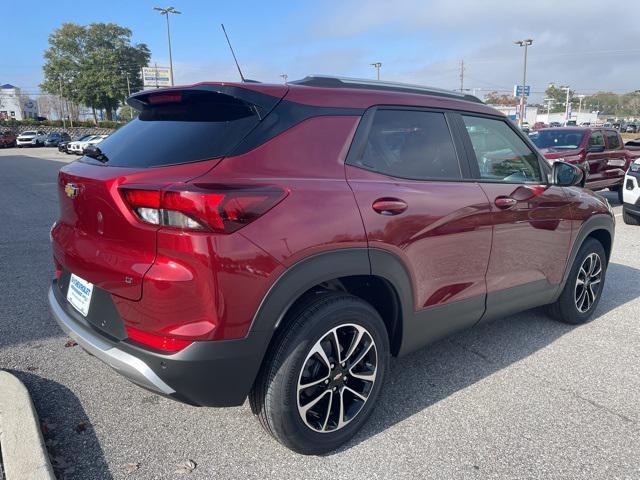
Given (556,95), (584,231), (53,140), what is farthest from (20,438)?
(556,95)

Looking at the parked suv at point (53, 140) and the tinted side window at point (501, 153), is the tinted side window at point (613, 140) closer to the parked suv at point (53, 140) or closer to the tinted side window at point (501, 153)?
the tinted side window at point (501, 153)

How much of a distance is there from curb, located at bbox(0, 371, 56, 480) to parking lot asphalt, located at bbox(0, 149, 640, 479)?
0.34ft

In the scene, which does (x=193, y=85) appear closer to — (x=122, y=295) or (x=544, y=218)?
(x=122, y=295)

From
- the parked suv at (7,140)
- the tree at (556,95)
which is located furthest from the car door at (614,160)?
the tree at (556,95)

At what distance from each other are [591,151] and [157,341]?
1021cm

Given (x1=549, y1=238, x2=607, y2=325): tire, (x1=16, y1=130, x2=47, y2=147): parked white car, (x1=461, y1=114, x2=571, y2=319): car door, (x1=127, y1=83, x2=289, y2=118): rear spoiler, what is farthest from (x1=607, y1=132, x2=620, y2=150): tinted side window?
(x1=16, y1=130, x2=47, y2=147): parked white car

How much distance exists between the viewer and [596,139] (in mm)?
10461

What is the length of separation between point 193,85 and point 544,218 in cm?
254

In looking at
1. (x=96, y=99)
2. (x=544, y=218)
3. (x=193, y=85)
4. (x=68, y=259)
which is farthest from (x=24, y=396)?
(x=96, y=99)

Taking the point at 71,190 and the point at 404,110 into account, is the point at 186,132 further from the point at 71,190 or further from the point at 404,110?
the point at 404,110

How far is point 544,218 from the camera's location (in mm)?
3533

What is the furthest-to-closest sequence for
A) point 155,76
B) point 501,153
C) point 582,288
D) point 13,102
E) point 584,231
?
point 13,102
point 155,76
point 582,288
point 584,231
point 501,153

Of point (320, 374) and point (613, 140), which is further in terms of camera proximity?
point (613, 140)

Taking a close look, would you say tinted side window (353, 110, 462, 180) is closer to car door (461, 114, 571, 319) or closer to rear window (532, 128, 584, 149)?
car door (461, 114, 571, 319)
